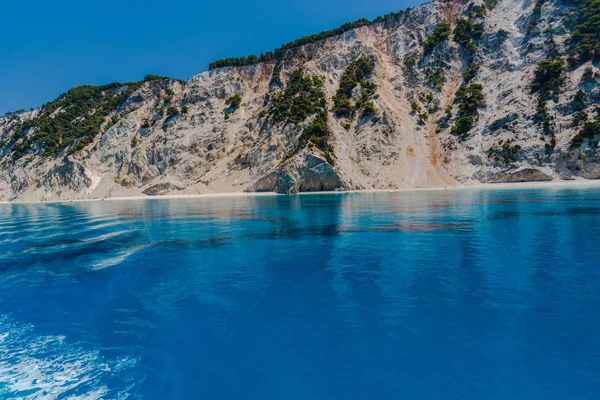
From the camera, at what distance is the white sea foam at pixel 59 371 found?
5.95m

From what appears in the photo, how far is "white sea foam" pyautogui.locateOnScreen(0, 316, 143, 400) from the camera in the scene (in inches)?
234

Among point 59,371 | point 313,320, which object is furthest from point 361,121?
point 59,371

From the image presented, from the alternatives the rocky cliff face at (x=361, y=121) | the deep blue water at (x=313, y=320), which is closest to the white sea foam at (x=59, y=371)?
the deep blue water at (x=313, y=320)

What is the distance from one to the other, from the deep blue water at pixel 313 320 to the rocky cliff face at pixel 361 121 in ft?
154

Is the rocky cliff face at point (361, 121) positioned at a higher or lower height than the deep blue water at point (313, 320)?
higher

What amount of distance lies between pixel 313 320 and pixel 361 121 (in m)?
65.3

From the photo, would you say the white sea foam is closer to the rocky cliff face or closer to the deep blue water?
the deep blue water

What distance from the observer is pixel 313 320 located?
8445mm

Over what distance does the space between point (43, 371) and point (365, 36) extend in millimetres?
96872

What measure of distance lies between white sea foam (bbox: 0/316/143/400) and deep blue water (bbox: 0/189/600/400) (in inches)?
1.3

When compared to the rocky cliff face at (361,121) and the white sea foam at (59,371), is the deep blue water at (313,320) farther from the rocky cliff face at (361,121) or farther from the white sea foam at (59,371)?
the rocky cliff face at (361,121)

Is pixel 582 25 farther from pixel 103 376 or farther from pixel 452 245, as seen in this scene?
pixel 103 376

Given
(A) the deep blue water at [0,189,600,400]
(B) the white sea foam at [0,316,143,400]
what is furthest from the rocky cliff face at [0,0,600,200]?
(B) the white sea foam at [0,316,143,400]

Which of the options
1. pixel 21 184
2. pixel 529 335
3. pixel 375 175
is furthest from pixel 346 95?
pixel 21 184
